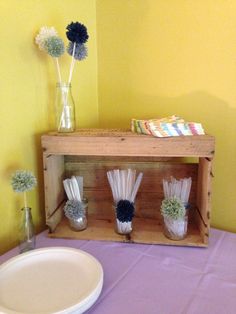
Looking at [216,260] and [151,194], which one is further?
[151,194]

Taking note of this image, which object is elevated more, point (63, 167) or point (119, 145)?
point (119, 145)

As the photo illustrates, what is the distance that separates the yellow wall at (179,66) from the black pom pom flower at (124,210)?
1.14 ft

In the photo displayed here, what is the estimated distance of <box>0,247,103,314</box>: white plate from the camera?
1.69 ft

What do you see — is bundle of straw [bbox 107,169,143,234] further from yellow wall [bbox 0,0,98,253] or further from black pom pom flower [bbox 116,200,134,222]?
yellow wall [bbox 0,0,98,253]

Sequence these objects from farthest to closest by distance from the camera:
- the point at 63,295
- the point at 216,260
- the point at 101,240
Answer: the point at 101,240, the point at 216,260, the point at 63,295

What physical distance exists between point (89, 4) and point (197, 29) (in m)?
0.45

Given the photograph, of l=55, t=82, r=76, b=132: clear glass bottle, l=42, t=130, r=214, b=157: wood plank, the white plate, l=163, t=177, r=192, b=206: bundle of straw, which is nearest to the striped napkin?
l=42, t=130, r=214, b=157: wood plank

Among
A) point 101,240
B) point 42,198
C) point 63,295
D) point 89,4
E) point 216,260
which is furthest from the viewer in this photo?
point 89,4

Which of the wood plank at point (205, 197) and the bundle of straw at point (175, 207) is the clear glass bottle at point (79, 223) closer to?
the bundle of straw at point (175, 207)

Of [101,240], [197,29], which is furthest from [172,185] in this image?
[197,29]

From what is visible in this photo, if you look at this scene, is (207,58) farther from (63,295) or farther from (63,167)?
(63,295)

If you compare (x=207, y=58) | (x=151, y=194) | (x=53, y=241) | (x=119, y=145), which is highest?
(x=207, y=58)

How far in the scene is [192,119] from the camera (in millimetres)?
972

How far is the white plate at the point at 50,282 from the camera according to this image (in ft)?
1.69
